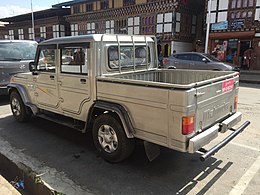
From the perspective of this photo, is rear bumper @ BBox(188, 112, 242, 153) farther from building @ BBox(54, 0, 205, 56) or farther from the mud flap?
building @ BBox(54, 0, 205, 56)

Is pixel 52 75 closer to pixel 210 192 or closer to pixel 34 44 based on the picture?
pixel 210 192

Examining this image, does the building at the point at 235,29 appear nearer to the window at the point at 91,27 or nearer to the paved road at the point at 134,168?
the paved road at the point at 134,168

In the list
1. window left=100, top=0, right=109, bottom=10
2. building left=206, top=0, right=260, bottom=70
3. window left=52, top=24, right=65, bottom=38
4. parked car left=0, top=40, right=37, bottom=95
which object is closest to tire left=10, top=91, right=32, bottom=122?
parked car left=0, top=40, right=37, bottom=95

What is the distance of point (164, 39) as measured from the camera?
2455 centimetres

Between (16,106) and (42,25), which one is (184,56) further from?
(42,25)

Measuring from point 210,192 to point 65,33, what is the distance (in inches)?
1518

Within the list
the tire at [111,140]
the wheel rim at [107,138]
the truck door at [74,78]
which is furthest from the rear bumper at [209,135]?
the truck door at [74,78]

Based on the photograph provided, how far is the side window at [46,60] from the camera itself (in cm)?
452

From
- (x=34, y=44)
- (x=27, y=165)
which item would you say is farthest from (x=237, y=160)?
(x=34, y=44)

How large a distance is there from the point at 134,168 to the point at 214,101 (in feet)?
5.11

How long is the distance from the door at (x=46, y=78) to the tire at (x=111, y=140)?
1.34m

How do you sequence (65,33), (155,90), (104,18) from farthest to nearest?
1. (65,33)
2. (104,18)
3. (155,90)

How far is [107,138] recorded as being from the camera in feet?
12.0

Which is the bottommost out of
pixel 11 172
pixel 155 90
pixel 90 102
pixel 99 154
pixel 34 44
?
pixel 11 172
